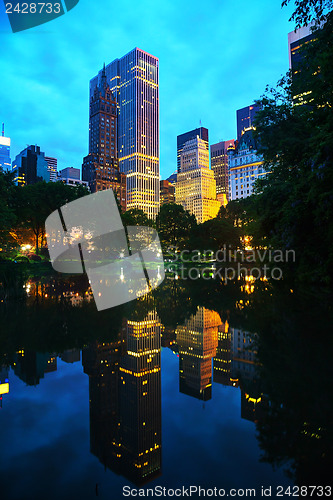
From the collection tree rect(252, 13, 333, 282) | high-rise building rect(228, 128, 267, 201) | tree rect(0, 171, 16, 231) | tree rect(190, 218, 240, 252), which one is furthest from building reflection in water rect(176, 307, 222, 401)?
high-rise building rect(228, 128, 267, 201)

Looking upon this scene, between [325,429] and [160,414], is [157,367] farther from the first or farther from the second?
[325,429]

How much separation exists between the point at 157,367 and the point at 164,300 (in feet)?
23.6

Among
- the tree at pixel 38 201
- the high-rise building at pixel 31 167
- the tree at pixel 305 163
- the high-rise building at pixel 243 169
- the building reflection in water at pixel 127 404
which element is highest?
the high-rise building at pixel 31 167

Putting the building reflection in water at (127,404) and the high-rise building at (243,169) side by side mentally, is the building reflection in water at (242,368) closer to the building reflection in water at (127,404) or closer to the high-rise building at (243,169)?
the building reflection in water at (127,404)

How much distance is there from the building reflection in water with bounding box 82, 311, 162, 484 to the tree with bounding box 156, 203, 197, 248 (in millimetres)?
68037

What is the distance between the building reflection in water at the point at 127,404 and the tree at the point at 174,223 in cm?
6804

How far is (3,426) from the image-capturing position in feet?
11.7

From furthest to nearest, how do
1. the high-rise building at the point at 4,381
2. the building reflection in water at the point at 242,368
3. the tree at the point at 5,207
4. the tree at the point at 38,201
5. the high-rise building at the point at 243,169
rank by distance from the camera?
1. the high-rise building at the point at 243,169
2. the tree at the point at 38,201
3. the tree at the point at 5,207
4. the high-rise building at the point at 4,381
5. the building reflection in water at the point at 242,368

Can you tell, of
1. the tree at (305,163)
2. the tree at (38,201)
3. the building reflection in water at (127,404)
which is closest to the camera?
the building reflection in water at (127,404)

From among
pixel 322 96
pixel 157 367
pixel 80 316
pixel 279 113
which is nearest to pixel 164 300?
pixel 80 316

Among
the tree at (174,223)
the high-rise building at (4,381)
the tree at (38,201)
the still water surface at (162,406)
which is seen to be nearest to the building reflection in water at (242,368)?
the still water surface at (162,406)

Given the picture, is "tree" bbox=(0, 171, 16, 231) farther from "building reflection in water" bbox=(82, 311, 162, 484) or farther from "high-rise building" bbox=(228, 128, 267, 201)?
"high-rise building" bbox=(228, 128, 267, 201)

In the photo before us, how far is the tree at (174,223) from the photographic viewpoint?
245 ft

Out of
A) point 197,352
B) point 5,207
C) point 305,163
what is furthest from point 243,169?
point 197,352
